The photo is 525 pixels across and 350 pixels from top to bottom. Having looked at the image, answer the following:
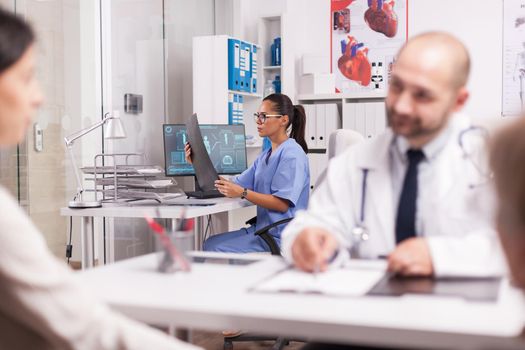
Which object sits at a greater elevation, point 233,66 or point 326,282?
point 233,66

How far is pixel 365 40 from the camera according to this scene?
6.14 metres

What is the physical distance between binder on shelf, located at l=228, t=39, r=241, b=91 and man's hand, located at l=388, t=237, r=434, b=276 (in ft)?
12.0

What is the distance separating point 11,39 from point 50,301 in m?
0.48

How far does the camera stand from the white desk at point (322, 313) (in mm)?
1135

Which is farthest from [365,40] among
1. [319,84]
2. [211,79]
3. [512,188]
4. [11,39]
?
[512,188]

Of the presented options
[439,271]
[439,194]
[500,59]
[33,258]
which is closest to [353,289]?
[439,271]

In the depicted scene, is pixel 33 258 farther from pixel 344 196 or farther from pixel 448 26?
pixel 448 26

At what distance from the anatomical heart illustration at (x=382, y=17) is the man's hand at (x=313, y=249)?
4.69m

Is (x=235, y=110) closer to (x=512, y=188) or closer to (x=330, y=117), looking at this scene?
(x=330, y=117)

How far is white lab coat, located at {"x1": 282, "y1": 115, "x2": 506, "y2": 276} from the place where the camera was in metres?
1.69

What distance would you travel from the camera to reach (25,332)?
4.17 ft

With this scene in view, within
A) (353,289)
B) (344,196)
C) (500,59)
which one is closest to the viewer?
(353,289)

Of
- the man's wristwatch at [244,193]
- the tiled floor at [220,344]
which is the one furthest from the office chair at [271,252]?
the man's wristwatch at [244,193]

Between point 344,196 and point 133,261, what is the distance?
0.58m
